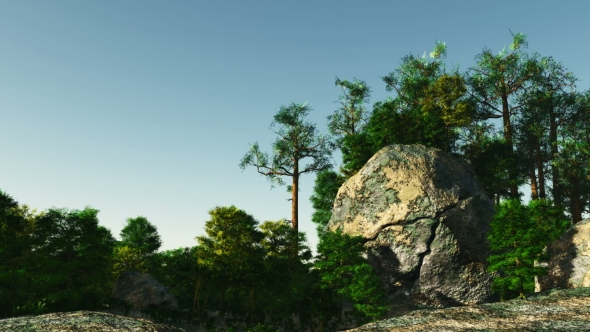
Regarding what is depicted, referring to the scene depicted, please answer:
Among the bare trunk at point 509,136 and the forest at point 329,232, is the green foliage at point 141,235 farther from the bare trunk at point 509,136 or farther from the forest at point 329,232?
the bare trunk at point 509,136

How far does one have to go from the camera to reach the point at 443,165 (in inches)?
1273

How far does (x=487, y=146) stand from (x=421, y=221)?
12.4 metres

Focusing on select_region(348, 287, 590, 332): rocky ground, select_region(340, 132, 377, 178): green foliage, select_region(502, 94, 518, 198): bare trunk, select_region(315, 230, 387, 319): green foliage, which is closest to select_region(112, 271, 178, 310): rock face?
select_region(315, 230, 387, 319): green foliage

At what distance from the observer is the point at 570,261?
22672 mm

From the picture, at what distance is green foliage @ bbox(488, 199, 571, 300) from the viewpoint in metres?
22.2

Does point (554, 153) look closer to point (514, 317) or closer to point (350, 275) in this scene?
point (350, 275)

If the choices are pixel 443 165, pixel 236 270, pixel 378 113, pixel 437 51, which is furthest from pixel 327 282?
pixel 437 51

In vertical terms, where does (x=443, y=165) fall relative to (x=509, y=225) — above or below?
above

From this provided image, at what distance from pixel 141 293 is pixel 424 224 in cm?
1883

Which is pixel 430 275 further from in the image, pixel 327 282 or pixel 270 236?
pixel 270 236

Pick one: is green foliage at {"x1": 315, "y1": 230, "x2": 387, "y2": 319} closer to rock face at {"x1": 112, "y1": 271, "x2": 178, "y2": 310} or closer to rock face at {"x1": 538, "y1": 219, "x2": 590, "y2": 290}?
rock face at {"x1": 538, "y1": 219, "x2": 590, "y2": 290}

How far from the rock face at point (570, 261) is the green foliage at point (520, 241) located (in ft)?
2.31

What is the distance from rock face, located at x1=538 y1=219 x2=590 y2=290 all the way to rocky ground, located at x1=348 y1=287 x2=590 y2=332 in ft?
4.09

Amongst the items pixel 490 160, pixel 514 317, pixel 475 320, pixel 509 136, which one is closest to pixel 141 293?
pixel 475 320
